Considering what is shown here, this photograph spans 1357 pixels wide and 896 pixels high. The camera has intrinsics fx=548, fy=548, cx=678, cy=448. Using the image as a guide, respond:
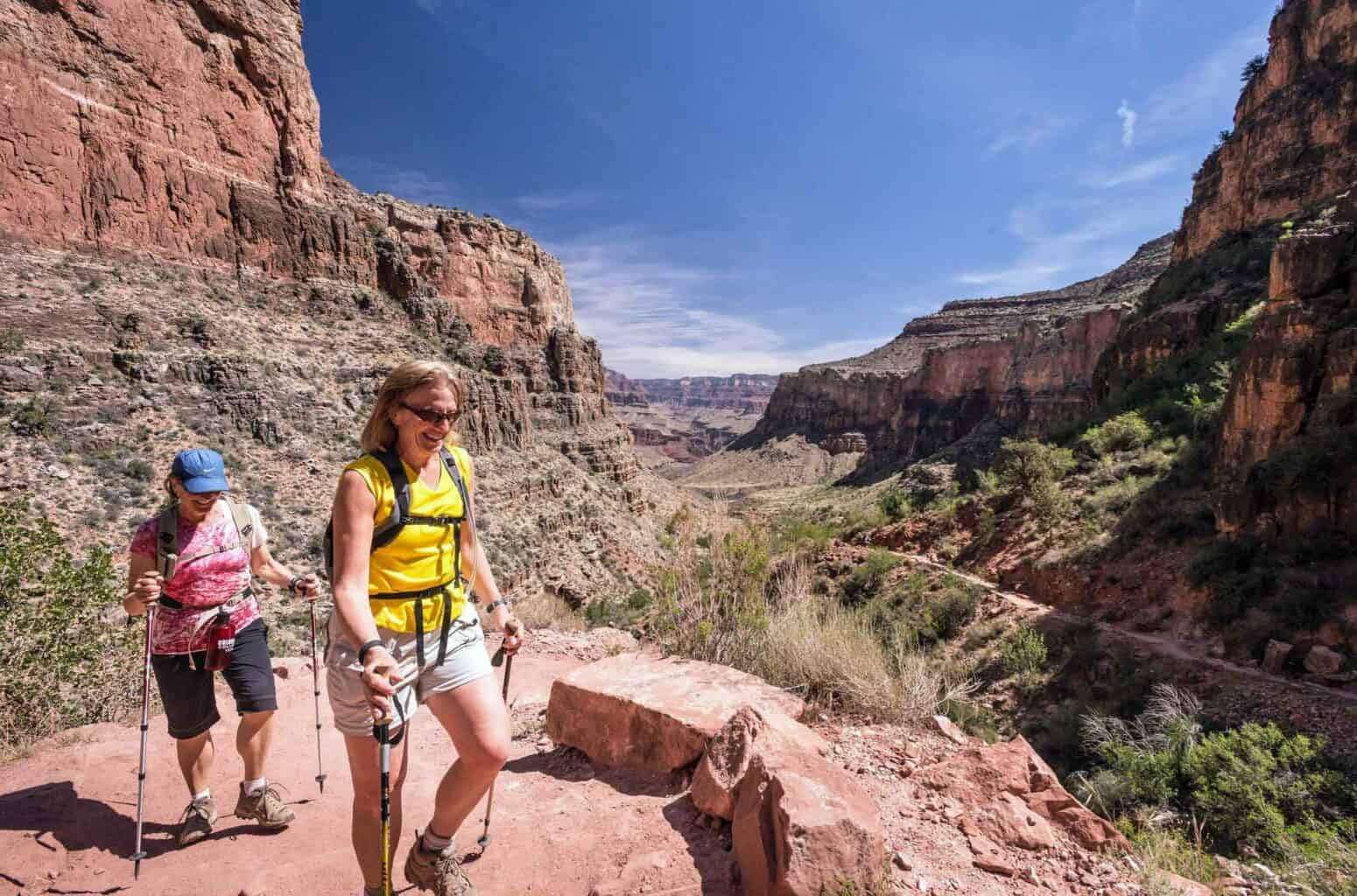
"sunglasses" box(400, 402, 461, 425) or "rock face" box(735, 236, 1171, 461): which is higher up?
"rock face" box(735, 236, 1171, 461)

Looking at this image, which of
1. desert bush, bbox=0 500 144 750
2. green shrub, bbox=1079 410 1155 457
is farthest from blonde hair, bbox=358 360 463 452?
green shrub, bbox=1079 410 1155 457

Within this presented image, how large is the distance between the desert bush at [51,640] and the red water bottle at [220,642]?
2.43 m

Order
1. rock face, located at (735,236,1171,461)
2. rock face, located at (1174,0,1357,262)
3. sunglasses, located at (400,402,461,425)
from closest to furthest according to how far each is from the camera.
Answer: sunglasses, located at (400,402,461,425) < rock face, located at (1174,0,1357,262) < rock face, located at (735,236,1171,461)

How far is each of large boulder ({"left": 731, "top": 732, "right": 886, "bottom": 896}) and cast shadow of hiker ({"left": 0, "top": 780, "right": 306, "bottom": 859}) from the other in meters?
2.73

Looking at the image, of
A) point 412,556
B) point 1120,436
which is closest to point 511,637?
point 412,556

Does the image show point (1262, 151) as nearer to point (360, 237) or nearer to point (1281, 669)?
point (1281, 669)

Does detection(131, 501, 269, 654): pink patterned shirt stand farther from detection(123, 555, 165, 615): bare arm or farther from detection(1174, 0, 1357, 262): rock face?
detection(1174, 0, 1357, 262): rock face

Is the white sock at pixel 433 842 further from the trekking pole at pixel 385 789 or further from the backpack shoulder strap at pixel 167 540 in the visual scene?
the backpack shoulder strap at pixel 167 540

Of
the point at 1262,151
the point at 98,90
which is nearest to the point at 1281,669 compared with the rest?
the point at 1262,151

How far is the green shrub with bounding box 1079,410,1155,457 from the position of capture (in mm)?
17250

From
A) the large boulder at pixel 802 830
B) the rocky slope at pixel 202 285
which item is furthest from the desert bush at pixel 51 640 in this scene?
the rocky slope at pixel 202 285

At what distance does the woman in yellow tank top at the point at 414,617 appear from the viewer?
202cm

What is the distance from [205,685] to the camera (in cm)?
303

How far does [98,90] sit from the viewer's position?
20.5m
